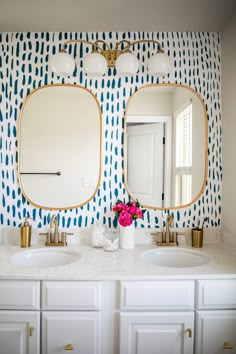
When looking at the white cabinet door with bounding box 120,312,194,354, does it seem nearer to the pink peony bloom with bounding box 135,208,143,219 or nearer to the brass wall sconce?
the pink peony bloom with bounding box 135,208,143,219

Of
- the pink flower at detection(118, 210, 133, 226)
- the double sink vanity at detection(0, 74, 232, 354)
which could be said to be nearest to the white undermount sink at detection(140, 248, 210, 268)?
the double sink vanity at detection(0, 74, 232, 354)

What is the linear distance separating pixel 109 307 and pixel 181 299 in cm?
39

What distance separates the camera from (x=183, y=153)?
202 centimetres

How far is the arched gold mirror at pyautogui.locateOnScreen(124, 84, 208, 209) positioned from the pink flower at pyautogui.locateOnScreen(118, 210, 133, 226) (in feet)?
0.66

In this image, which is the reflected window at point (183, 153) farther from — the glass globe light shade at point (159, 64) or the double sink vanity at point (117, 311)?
the double sink vanity at point (117, 311)

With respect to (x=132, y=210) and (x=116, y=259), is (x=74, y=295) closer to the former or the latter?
(x=116, y=259)

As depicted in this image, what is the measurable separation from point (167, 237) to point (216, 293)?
21.3 inches

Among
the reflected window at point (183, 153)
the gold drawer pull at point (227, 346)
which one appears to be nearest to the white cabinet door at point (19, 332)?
the gold drawer pull at point (227, 346)

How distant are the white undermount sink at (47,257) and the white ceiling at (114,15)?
5.07ft

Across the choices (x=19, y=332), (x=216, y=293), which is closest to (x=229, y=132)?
(x=216, y=293)

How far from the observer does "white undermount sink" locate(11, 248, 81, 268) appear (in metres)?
1.82

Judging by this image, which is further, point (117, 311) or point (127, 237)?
point (127, 237)

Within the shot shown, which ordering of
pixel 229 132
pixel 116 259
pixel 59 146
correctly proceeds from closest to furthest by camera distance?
pixel 116 259 → pixel 229 132 → pixel 59 146

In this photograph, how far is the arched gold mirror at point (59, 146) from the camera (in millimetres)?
1996
